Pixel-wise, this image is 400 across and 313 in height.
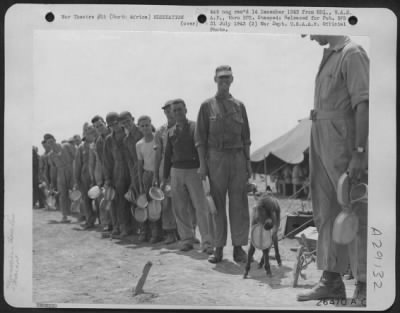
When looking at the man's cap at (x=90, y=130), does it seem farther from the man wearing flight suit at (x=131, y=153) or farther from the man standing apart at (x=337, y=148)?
the man standing apart at (x=337, y=148)

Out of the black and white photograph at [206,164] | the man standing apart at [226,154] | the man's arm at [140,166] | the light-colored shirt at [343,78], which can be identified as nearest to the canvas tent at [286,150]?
the black and white photograph at [206,164]

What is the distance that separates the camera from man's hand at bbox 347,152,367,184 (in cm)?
441

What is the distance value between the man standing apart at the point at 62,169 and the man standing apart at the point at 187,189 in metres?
0.85

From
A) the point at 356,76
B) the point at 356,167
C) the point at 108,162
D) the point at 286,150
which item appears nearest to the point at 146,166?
the point at 108,162

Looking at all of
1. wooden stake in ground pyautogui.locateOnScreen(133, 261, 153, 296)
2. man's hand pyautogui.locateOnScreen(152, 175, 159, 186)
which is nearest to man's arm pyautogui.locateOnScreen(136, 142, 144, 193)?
man's hand pyautogui.locateOnScreen(152, 175, 159, 186)

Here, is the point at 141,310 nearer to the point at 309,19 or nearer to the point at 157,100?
the point at 157,100

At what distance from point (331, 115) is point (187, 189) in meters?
1.20

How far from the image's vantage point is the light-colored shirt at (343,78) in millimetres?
4387

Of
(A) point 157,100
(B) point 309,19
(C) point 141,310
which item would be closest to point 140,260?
(C) point 141,310

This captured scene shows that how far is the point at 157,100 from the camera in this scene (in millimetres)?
4641

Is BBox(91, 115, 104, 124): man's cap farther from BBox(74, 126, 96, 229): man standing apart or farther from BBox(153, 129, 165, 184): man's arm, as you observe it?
BBox(153, 129, 165, 184): man's arm

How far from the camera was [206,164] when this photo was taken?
4.66 m

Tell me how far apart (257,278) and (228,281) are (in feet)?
0.71

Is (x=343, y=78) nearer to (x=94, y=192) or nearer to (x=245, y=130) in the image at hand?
(x=245, y=130)
